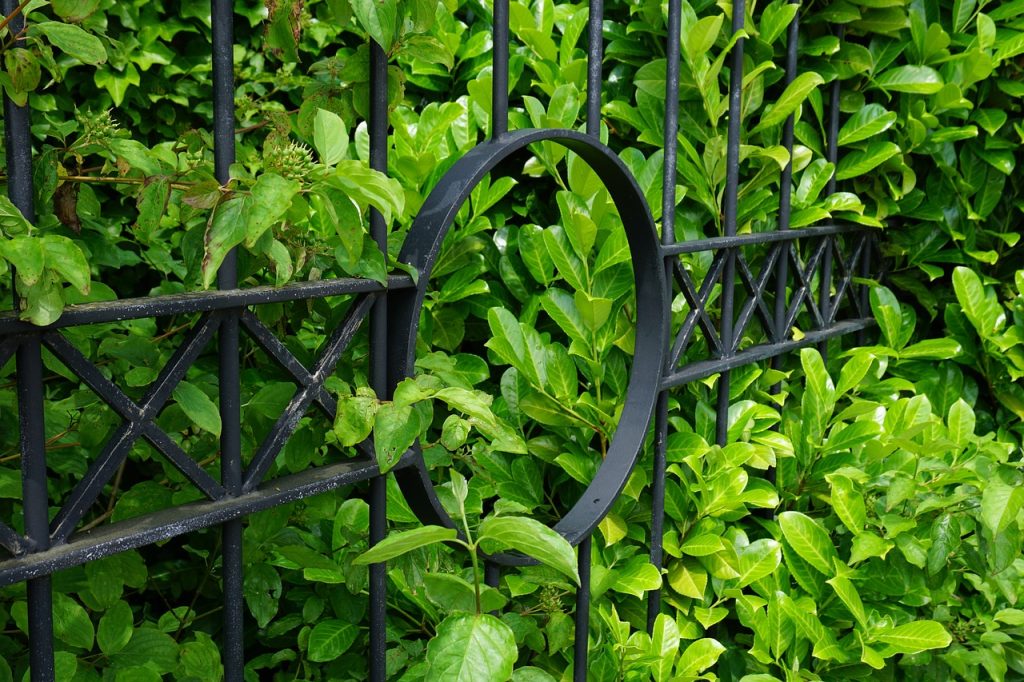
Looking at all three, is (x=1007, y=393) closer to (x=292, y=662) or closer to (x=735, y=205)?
(x=735, y=205)

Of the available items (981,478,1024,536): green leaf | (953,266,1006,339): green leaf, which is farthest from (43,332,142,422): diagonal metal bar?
(953,266,1006,339): green leaf

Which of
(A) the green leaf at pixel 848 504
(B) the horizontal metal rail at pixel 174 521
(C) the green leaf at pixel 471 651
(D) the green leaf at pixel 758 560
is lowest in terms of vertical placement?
(D) the green leaf at pixel 758 560

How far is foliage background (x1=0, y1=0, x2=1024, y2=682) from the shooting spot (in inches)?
44.5

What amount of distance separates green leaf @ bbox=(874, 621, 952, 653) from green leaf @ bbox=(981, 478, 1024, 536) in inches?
7.5

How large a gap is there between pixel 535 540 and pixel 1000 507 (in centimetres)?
92

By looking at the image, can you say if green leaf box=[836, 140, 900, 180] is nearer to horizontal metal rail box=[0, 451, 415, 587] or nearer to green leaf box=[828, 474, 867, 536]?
green leaf box=[828, 474, 867, 536]

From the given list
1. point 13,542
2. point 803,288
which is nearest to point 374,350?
point 13,542

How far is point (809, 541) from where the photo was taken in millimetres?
1746

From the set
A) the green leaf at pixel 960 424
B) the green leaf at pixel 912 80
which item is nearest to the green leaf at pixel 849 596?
the green leaf at pixel 960 424

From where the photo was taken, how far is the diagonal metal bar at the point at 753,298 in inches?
72.3

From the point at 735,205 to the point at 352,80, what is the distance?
33.3 inches

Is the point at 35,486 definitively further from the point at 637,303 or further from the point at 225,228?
the point at 637,303

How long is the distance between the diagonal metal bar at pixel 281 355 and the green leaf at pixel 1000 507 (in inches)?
42.1

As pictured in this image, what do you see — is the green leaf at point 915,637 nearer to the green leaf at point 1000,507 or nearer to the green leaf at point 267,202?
the green leaf at point 1000,507
